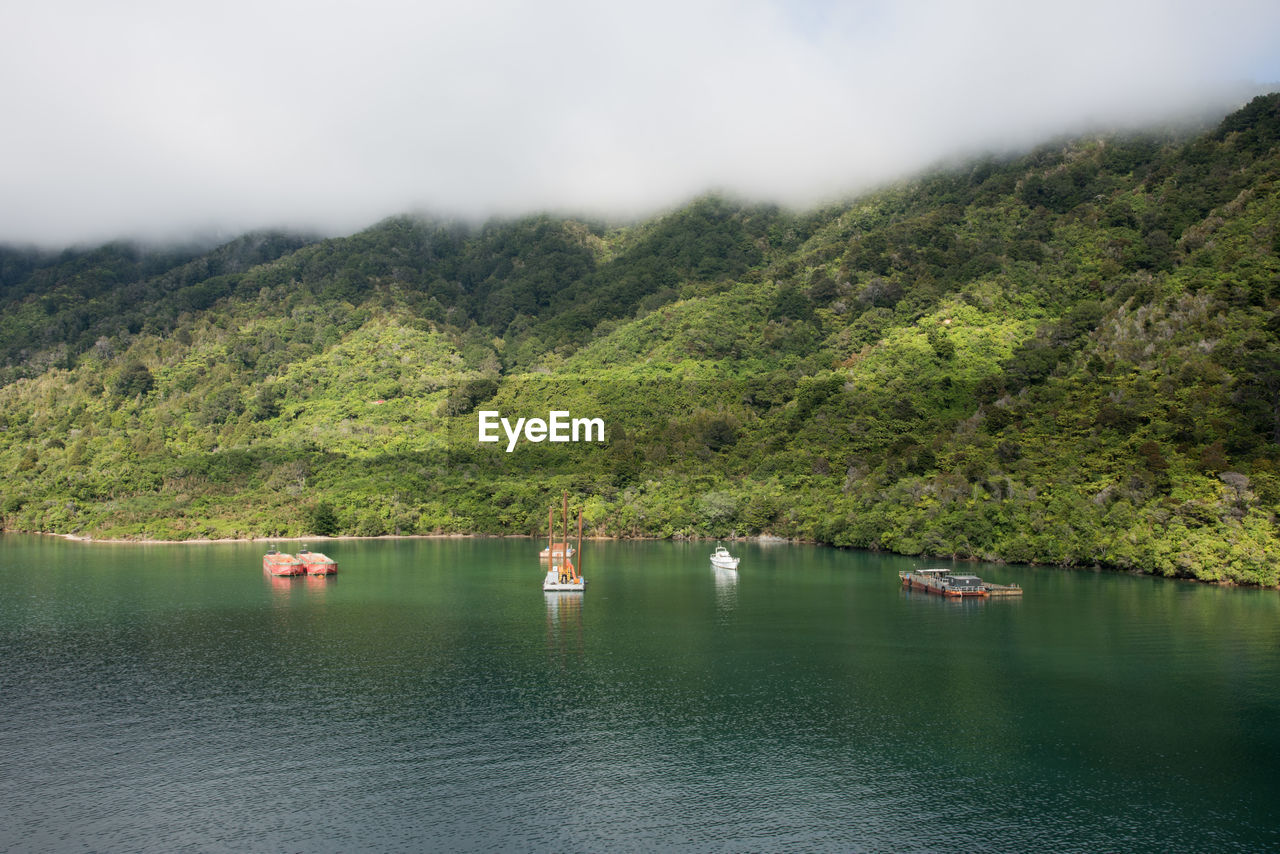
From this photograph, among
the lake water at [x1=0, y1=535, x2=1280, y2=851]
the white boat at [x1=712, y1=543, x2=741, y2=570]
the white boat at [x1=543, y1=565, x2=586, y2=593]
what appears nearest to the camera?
the lake water at [x1=0, y1=535, x2=1280, y2=851]

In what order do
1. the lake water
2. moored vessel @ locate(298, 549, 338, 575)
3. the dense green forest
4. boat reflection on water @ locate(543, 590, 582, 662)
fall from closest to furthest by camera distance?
the lake water, boat reflection on water @ locate(543, 590, 582, 662), moored vessel @ locate(298, 549, 338, 575), the dense green forest

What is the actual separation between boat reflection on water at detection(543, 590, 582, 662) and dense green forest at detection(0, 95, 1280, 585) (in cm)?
3680

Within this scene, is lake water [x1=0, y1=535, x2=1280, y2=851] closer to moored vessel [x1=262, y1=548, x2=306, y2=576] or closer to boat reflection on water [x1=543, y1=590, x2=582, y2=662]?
boat reflection on water [x1=543, y1=590, x2=582, y2=662]

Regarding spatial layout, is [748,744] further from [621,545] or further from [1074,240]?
[1074,240]

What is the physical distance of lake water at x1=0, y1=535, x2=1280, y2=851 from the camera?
89.6 feet

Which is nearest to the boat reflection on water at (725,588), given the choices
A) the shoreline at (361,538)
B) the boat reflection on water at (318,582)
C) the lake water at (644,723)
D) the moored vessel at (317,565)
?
the lake water at (644,723)

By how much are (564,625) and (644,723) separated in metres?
20.1

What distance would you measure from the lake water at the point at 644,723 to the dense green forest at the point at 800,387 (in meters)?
20.2

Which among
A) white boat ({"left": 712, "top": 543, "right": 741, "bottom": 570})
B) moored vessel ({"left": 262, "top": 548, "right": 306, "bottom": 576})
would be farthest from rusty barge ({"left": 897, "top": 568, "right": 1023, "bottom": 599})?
moored vessel ({"left": 262, "top": 548, "right": 306, "bottom": 576})

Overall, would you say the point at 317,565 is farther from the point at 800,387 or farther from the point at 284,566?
the point at 800,387

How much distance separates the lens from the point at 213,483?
131500 millimetres

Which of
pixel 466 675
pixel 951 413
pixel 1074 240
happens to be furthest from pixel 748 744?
pixel 1074 240

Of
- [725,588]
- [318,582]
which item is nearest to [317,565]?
[318,582]

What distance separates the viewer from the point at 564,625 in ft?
183
